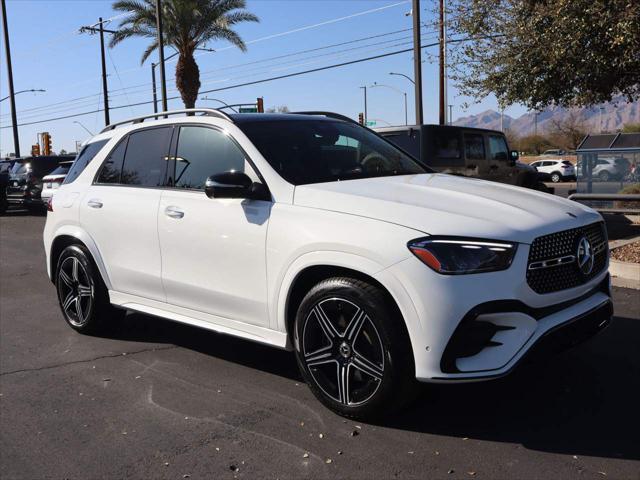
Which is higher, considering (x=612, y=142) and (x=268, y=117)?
(x=268, y=117)

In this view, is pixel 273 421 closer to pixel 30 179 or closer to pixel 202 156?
pixel 202 156

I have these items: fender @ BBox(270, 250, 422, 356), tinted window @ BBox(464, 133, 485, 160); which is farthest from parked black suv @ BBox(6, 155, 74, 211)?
fender @ BBox(270, 250, 422, 356)

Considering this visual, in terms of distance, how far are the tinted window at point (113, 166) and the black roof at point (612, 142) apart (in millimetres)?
11333

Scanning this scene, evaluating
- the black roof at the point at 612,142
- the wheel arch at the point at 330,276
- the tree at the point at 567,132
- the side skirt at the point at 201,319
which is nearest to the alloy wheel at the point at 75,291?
the side skirt at the point at 201,319

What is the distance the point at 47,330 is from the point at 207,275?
8.27 ft

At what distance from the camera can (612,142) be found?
14.0 m

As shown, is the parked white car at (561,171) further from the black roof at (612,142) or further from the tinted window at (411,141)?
the tinted window at (411,141)

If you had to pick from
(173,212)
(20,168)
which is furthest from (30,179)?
(173,212)

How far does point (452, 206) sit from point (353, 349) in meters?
0.96

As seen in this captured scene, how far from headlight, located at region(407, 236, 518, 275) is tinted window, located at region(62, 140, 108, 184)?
3526mm

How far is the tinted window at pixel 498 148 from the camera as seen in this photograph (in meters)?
12.2

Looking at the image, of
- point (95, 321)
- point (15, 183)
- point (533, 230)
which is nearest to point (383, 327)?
point (533, 230)

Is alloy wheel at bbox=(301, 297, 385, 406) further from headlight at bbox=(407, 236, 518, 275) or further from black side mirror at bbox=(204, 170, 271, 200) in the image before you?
black side mirror at bbox=(204, 170, 271, 200)

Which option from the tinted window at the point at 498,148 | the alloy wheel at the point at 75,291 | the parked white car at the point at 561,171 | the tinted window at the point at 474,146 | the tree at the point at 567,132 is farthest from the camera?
the tree at the point at 567,132
